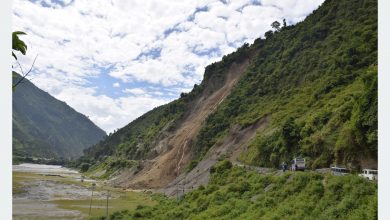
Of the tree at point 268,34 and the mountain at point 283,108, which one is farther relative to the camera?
the tree at point 268,34

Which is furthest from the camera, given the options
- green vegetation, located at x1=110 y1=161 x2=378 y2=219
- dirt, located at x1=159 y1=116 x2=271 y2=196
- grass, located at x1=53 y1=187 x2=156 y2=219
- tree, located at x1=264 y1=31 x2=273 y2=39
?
tree, located at x1=264 y1=31 x2=273 y2=39

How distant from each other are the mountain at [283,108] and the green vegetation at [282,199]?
5065 millimetres

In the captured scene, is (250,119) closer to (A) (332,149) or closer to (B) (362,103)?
(A) (332,149)

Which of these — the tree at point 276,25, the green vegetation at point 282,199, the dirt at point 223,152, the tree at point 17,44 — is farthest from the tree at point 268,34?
the tree at point 17,44

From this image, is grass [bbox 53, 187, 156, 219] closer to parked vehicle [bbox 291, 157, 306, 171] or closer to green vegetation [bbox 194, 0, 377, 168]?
green vegetation [bbox 194, 0, 377, 168]

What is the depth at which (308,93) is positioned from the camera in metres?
Answer: 59.3

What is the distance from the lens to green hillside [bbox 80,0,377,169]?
32.7m

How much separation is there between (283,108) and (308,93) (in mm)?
4142

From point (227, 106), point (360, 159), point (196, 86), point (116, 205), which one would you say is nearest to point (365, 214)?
point (360, 159)

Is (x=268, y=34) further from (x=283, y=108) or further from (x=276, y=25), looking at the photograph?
(x=283, y=108)

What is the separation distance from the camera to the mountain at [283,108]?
35219 mm

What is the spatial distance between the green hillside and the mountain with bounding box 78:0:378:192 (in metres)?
0.13

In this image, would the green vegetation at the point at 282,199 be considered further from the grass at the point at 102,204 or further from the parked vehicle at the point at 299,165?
the grass at the point at 102,204

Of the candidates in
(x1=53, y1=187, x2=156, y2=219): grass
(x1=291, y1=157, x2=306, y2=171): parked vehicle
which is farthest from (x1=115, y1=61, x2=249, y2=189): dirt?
(x1=291, y1=157, x2=306, y2=171): parked vehicle
